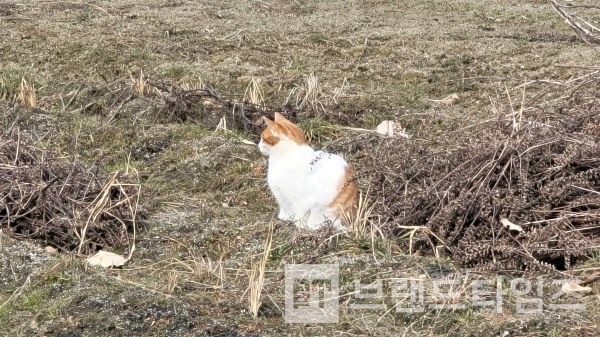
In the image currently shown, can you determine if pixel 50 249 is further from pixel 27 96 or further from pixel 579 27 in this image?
pixel 579 27

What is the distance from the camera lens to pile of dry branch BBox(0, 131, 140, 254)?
421 cm

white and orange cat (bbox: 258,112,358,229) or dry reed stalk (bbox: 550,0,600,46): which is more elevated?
dry reed stalk (bbox: 550,0,600,46)

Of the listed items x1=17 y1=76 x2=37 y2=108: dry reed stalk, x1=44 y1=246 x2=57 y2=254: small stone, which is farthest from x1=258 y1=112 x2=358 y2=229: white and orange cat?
x1=17 y1=76 x2=37 y2=108: dry reed stalk

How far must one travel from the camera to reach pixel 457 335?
3.13 meters

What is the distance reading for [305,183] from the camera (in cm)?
427

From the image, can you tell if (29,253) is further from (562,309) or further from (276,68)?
(276,68)

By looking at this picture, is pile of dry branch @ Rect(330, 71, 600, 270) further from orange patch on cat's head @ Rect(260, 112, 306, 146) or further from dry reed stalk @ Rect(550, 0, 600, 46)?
orange patch on cat's head @ Rect(260, 112, 306, 146)

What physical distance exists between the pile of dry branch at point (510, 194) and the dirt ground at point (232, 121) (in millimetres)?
129

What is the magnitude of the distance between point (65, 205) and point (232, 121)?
1.77m

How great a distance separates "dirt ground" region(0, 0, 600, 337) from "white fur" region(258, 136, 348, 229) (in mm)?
181

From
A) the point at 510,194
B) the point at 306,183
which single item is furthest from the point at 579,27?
the point at 306,183

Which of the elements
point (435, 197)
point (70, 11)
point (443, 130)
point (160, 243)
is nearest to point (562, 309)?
point (435, 197)

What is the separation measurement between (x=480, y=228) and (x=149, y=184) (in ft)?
6.43

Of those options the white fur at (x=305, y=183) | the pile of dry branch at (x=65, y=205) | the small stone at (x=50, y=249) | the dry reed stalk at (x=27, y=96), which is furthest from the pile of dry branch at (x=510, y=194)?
the dry reed stalk at (x=27, y=96)
